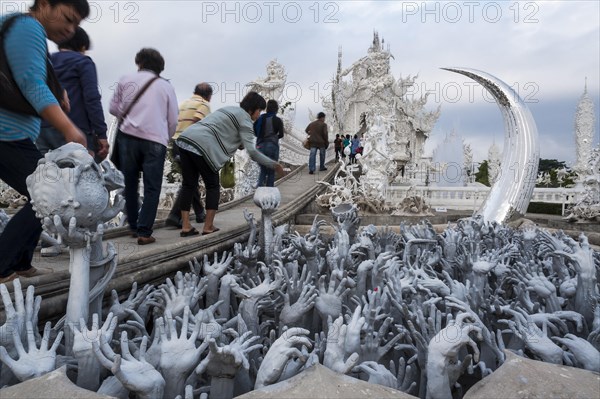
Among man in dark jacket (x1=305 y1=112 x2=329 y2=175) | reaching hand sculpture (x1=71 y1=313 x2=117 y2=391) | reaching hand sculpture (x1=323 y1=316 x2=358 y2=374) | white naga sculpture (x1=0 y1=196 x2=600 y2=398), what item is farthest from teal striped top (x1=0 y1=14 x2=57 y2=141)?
man in dark jacket (x1=305 y1=112 x2=329 y2=175)

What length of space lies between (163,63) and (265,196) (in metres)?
1.31

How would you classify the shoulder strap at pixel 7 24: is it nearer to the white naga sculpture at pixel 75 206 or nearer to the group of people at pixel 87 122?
the group of people at pixel 87 122

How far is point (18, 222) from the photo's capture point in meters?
2.20

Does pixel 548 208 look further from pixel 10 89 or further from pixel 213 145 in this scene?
pixel 10 89

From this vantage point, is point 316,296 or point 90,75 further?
point 90,75

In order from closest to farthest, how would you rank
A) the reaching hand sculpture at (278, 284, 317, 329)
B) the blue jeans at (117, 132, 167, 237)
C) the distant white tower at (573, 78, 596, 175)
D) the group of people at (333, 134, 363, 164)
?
the reaching hand sculpture at (278, 284, 317, 329) → the blue jeans at (117, 132, 167, 237) → the group of people at (333, 134, 363, 164) → the distant white tower at (573, 78, 596, 175)

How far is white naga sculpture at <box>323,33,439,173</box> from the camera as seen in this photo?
76.3 feet

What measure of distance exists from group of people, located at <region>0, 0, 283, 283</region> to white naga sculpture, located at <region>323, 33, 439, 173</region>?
19.6m

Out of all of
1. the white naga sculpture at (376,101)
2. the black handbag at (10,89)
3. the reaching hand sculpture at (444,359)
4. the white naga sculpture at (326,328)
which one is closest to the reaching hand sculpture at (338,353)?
the white naga sculpture at (326,328)

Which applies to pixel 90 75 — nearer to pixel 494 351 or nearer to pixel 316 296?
pixel 316 296

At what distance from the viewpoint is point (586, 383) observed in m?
1.52

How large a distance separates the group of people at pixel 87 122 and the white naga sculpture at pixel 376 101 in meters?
19.6

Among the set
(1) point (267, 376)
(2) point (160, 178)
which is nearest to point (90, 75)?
(2) point (160, 178)

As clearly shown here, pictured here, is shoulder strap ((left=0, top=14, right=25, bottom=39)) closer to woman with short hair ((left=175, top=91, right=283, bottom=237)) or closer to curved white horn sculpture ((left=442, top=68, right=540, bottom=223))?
woman with short hair ((left=175, top=91, right=283, bottom=237))
